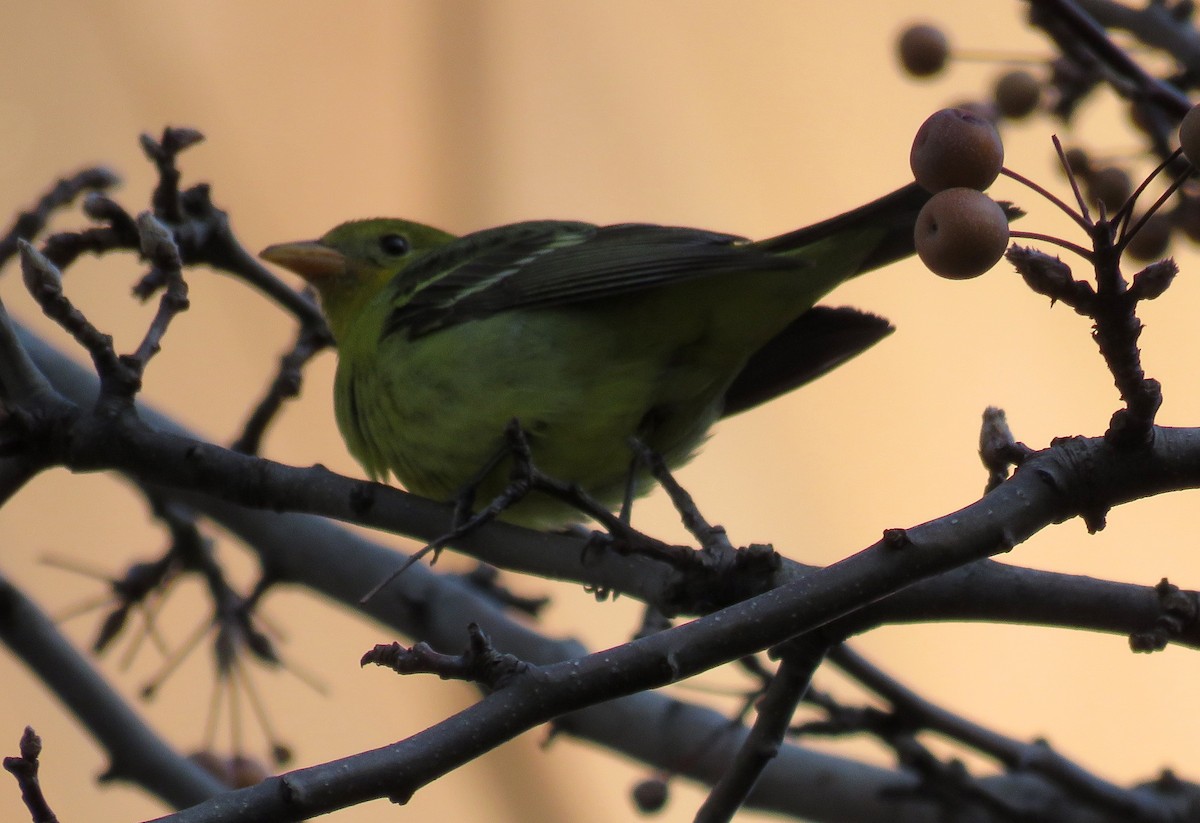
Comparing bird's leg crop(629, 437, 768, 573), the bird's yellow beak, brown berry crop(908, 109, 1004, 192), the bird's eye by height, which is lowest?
bird's leg crop(629, 437, 768, 573)

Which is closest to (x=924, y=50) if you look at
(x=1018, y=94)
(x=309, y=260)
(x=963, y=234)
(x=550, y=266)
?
(x=1018, y=94)

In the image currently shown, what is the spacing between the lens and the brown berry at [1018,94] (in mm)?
3201

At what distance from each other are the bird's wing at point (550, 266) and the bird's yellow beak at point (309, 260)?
33cm

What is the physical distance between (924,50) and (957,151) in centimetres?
160

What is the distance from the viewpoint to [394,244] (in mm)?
4266

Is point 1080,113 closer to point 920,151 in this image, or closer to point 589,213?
point 920,151

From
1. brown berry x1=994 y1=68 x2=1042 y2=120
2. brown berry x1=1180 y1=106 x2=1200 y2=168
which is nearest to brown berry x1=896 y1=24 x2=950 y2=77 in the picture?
brown berry x1=994 y1=68 x2=1042 y2=120

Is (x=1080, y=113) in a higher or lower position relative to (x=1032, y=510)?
higher

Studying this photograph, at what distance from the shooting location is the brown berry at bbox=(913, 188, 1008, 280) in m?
1.69

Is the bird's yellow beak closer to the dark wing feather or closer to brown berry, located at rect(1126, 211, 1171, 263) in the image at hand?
the dark wing feather

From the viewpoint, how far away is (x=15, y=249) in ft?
9.55

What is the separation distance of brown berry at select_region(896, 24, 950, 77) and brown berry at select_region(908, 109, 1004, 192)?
154 centimetres

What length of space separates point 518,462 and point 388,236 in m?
2.29

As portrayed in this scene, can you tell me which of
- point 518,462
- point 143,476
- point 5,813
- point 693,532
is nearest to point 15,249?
point 143,476
